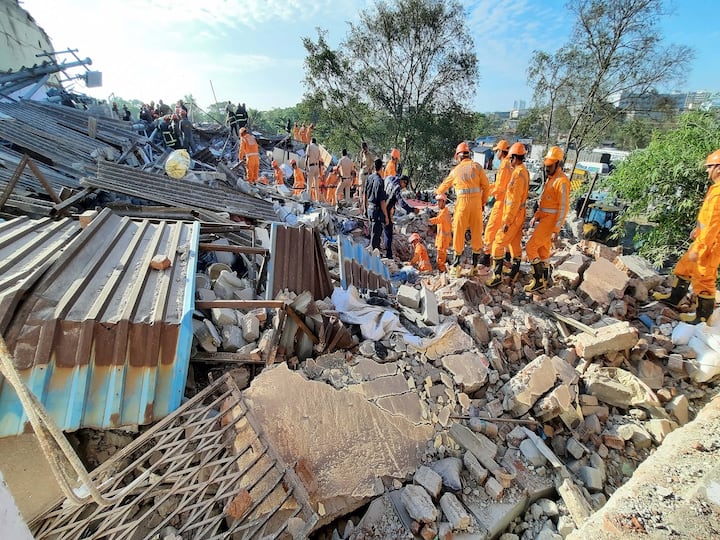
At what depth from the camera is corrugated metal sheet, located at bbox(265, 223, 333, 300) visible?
11.9 feet

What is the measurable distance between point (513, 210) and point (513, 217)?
4.0 inches

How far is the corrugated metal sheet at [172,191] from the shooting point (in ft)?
16.9

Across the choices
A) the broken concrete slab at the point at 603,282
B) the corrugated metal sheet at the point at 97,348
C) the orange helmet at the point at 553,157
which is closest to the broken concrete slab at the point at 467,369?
the corrugated metal sheet at the point at 97,348

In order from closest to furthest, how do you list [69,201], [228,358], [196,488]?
[196,488] → [228,358] → [69,201]

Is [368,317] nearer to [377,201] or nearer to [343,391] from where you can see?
[343,391]

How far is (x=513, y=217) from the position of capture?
483cm

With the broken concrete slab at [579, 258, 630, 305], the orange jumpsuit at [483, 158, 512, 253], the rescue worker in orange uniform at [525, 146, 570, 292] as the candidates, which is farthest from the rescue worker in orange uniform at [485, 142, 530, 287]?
the broken concrete slab at [579, 258, 630, 305]

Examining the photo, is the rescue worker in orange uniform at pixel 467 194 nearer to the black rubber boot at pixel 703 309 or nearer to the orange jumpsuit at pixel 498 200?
the orange jumpsuit at pixel 498 200

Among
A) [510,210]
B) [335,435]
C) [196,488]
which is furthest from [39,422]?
[510,210]

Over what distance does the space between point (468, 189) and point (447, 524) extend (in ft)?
13.8

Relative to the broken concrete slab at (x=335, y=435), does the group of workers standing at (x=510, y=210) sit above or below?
above

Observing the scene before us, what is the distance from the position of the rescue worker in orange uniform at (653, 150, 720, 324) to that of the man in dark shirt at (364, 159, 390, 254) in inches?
171

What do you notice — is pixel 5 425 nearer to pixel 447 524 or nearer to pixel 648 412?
pixel 447 524

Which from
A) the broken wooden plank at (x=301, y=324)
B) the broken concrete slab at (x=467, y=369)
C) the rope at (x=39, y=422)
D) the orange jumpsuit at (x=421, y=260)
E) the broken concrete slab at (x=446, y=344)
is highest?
the rope at (x=39, y=422)
